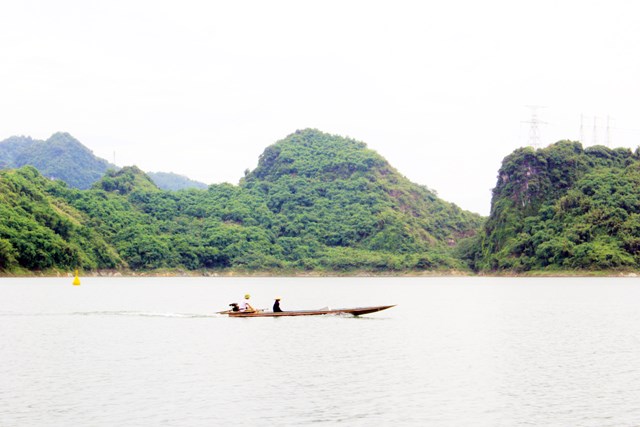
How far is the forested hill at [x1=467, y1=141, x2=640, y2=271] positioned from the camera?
135 m

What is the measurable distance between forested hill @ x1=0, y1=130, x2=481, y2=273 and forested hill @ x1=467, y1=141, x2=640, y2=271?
54.6ft

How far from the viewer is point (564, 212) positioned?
148 m

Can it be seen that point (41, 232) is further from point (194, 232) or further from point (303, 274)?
point (303, 274)
